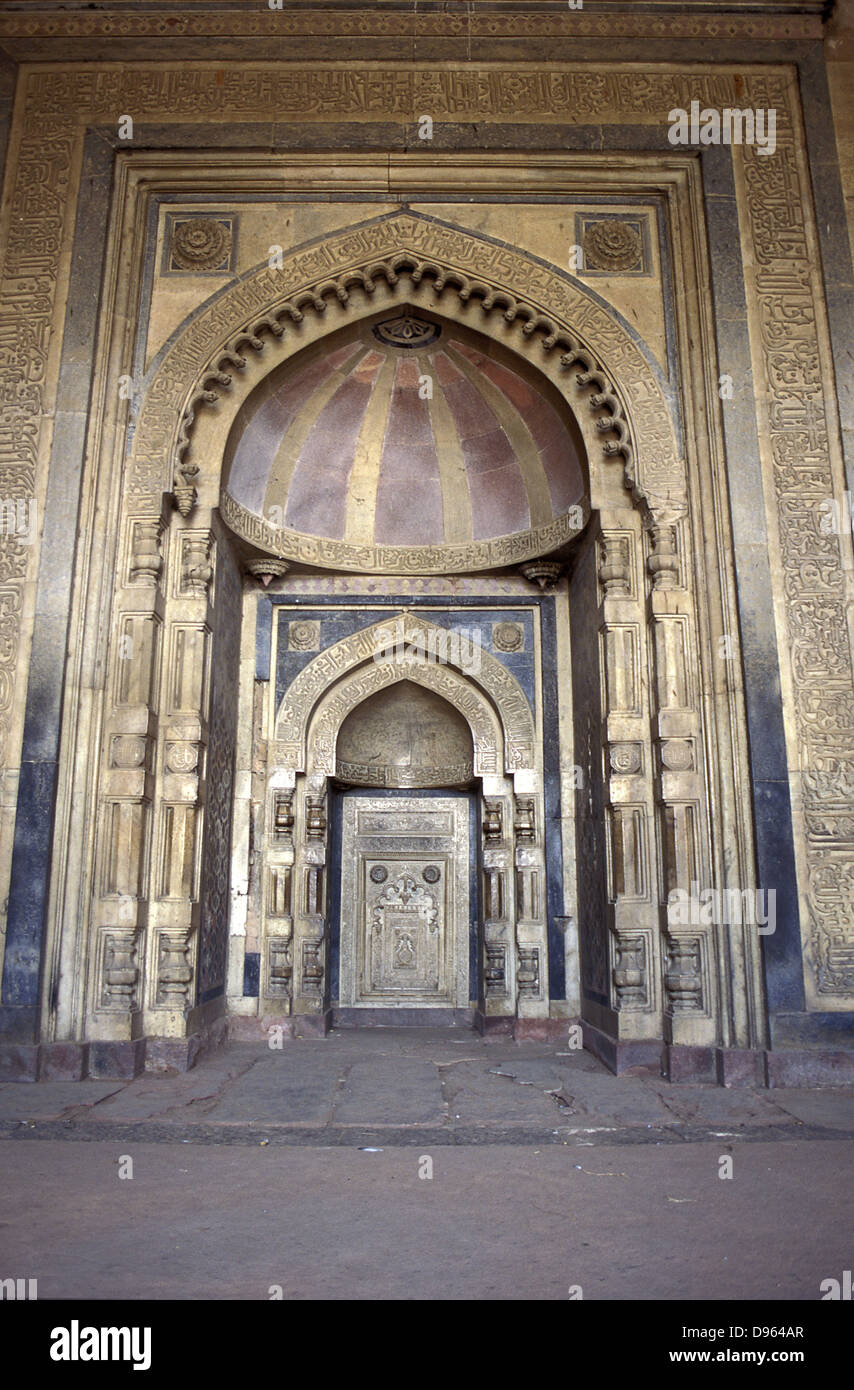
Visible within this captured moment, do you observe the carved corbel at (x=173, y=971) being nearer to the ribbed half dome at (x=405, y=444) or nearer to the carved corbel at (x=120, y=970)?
the carved corbel at (x=120, y=970)

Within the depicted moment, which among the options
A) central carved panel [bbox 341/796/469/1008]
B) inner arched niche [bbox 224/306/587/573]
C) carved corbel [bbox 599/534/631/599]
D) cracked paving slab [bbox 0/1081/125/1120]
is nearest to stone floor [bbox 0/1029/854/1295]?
cracked paving slab [bbox 0/1081/125/1120]

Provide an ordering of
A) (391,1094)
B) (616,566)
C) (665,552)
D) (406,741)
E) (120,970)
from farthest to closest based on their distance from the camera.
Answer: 1. (406,741)
2. (616,566)
3. (665,552)
4. (120,970)
5. (391,1094)

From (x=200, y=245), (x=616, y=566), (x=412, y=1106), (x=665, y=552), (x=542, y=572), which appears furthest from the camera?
(x=542, y=572)

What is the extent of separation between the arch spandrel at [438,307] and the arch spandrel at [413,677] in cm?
190

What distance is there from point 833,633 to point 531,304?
112 inches

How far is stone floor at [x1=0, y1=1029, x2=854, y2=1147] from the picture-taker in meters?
4.04

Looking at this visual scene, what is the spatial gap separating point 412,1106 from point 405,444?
4.97 meters

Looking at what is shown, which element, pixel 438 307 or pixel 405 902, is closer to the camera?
pixel 438 307

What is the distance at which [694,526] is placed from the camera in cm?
575

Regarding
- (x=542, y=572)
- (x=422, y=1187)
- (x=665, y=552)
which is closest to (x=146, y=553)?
(x=542, y=572)

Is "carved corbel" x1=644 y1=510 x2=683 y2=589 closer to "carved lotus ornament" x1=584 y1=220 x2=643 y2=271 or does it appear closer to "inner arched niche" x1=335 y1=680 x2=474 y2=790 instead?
"carved lotus ornament" x1=584 y1=220 x2=643 y2=271

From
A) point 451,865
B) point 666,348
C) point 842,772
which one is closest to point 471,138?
point 666,348

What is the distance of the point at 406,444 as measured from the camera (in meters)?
7.61

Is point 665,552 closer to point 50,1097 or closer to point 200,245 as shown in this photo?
point 200,245
